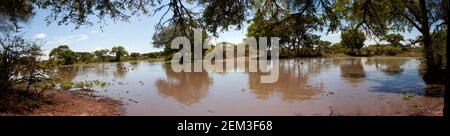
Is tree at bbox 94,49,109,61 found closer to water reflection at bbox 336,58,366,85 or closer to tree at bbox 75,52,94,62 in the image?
tree at bbox 75,52,94,62

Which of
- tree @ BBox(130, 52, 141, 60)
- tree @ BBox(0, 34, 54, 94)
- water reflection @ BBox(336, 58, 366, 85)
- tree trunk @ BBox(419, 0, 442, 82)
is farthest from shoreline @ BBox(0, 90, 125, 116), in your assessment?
tree @ BBox(130, 52, 141, 60)

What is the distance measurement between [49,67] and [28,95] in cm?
109

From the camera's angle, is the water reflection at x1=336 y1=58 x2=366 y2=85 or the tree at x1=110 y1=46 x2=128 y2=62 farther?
the tree at x1=110 y1=46 x2=128 y2=62

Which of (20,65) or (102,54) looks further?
(102,54)

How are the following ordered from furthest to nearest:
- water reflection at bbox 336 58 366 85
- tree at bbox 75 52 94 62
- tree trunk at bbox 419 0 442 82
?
tree at bbox 75 52 94 62 → water reflection at bbox 336 58 366 85 → tree trunk at bbox 419 0 442 82

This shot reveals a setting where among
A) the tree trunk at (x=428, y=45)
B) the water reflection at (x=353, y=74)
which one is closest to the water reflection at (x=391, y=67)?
the water reflection at (x=353, y=74)

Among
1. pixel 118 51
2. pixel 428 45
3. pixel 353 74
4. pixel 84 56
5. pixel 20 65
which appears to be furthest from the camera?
pixel 118 51

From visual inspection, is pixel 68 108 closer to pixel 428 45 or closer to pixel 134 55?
pixel 428 45

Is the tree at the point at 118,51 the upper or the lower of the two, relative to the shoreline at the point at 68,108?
upper

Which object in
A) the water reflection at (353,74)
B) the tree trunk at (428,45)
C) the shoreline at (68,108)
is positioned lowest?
the shoreline at (68,108)

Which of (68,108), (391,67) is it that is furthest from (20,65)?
(391,67)

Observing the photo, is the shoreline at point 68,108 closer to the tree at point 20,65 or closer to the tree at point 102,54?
the tree at point 20,65
